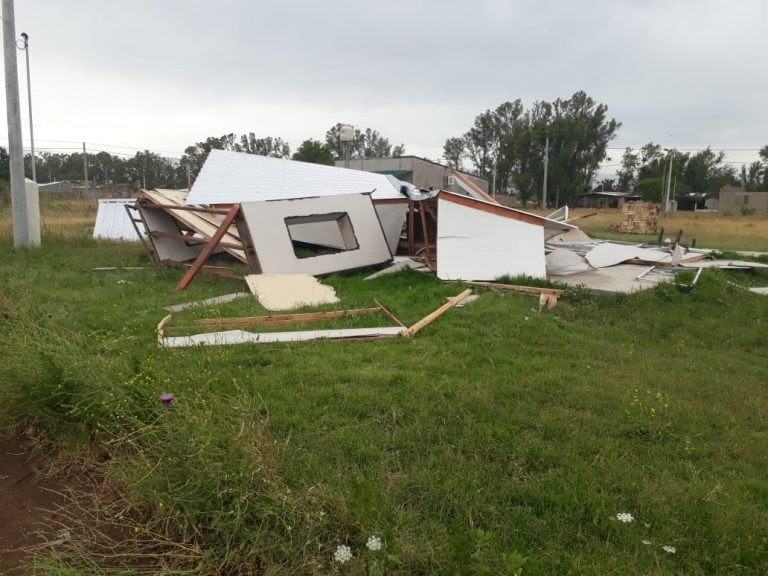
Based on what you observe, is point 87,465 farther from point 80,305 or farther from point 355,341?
point 80,305

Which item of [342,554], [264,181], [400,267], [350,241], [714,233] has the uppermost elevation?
[264,181]

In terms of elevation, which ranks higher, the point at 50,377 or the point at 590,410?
the point at 50,377

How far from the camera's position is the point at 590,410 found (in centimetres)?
366

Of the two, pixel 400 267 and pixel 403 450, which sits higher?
pixel 400 267

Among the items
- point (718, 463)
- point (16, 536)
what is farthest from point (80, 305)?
point (718, 463)

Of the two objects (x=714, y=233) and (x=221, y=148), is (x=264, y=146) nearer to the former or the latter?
(x=221, y=148)

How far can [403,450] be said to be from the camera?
304cm

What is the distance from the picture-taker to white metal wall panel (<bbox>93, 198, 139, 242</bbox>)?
582 inches

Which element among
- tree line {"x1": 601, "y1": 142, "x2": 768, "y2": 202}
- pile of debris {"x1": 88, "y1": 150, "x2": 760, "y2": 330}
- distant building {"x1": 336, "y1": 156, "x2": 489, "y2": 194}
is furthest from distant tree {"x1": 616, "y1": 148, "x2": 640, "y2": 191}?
pile of debris {"x1": 88, "y1": 150, "x2": 760, "y2": 330}

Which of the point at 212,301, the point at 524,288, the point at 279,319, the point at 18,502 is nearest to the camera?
the point at 18,502

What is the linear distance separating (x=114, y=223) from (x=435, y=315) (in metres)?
12.4

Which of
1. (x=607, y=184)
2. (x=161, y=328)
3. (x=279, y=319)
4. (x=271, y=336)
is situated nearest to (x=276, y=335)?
(x=271, y=336)

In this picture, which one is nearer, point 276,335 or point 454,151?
point 276,335

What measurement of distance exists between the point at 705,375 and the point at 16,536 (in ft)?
16.0
